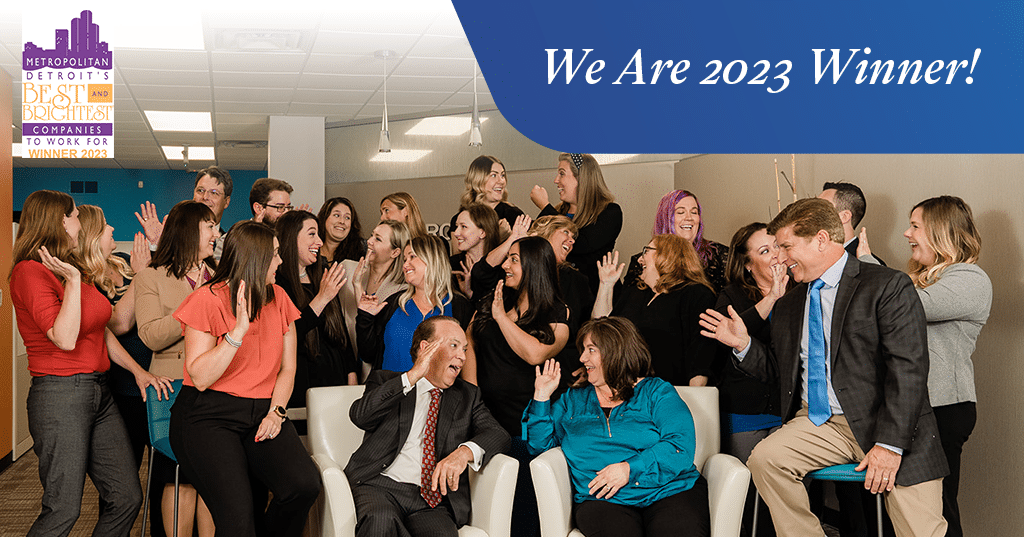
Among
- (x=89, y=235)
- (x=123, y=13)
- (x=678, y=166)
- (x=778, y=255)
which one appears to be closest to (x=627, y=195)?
(x=678, y=166)

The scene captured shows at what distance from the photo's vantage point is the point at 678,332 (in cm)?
394

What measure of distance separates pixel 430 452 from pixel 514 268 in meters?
0.93

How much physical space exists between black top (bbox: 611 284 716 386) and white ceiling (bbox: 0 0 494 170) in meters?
2.49

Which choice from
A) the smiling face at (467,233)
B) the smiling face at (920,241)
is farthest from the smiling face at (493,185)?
the smiling face at (920,241)

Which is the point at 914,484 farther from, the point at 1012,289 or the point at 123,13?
the point at 123,13

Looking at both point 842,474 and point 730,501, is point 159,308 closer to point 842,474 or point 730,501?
point 730,501

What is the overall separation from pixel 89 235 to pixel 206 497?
128cm

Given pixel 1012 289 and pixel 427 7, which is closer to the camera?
pixel 1012 289

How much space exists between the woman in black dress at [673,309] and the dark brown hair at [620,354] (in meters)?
0.51

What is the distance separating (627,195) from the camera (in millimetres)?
7168

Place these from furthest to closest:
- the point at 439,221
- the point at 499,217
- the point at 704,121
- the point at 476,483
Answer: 1. the point at 439,221
2. the point at 499,217
3. the point at 476,483
4. the point at 704,121

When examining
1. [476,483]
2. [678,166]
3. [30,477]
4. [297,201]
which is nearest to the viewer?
[476,483]

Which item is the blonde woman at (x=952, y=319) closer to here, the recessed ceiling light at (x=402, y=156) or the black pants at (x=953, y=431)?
the black pants at (x=953, y=431)

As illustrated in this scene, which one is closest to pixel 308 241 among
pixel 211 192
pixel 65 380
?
pixel 65 380
